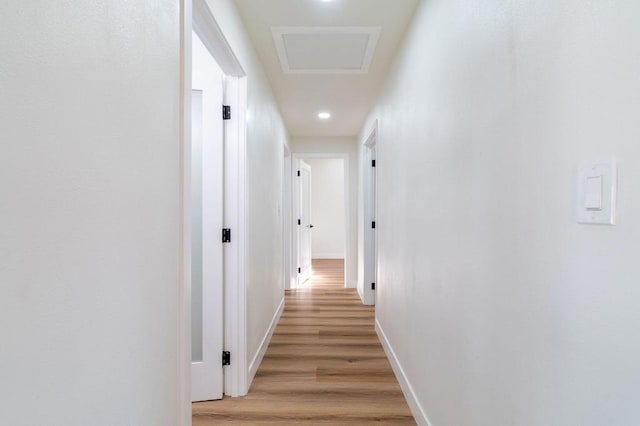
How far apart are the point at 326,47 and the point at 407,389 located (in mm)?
2353

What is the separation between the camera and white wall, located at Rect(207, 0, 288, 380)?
2.14m

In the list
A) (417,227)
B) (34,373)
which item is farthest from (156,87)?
(417,227)

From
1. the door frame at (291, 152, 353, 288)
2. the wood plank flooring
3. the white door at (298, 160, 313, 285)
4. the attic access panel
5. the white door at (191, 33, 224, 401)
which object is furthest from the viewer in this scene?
the white door at (298, 160, 313, 285)

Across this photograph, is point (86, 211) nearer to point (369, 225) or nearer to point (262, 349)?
point (262, 349)

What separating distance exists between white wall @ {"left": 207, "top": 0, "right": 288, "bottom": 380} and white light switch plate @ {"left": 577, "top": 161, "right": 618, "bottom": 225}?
5.18 ft

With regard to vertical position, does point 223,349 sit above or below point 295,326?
above

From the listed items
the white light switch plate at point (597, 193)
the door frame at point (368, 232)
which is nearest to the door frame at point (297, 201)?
the door frame at point (368, 232)

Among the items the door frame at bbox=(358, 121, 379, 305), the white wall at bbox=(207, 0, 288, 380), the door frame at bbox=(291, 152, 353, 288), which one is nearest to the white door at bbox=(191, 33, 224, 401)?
the white wall at bbox=(207, 0, 288, 380)

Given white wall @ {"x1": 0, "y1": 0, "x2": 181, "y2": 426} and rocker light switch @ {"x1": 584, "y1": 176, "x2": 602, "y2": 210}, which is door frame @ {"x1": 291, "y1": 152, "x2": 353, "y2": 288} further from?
rocker light switch @ {"x1": 584, "y1": 176, "x2": 602, "y2": 210}

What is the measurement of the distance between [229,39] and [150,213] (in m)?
1.27

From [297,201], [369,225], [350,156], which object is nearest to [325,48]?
[369,225]

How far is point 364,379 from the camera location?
8.27ft

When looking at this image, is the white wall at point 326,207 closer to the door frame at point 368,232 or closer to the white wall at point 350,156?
the white wall at point 350,156

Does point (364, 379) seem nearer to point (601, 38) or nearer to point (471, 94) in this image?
point (471, 94)
